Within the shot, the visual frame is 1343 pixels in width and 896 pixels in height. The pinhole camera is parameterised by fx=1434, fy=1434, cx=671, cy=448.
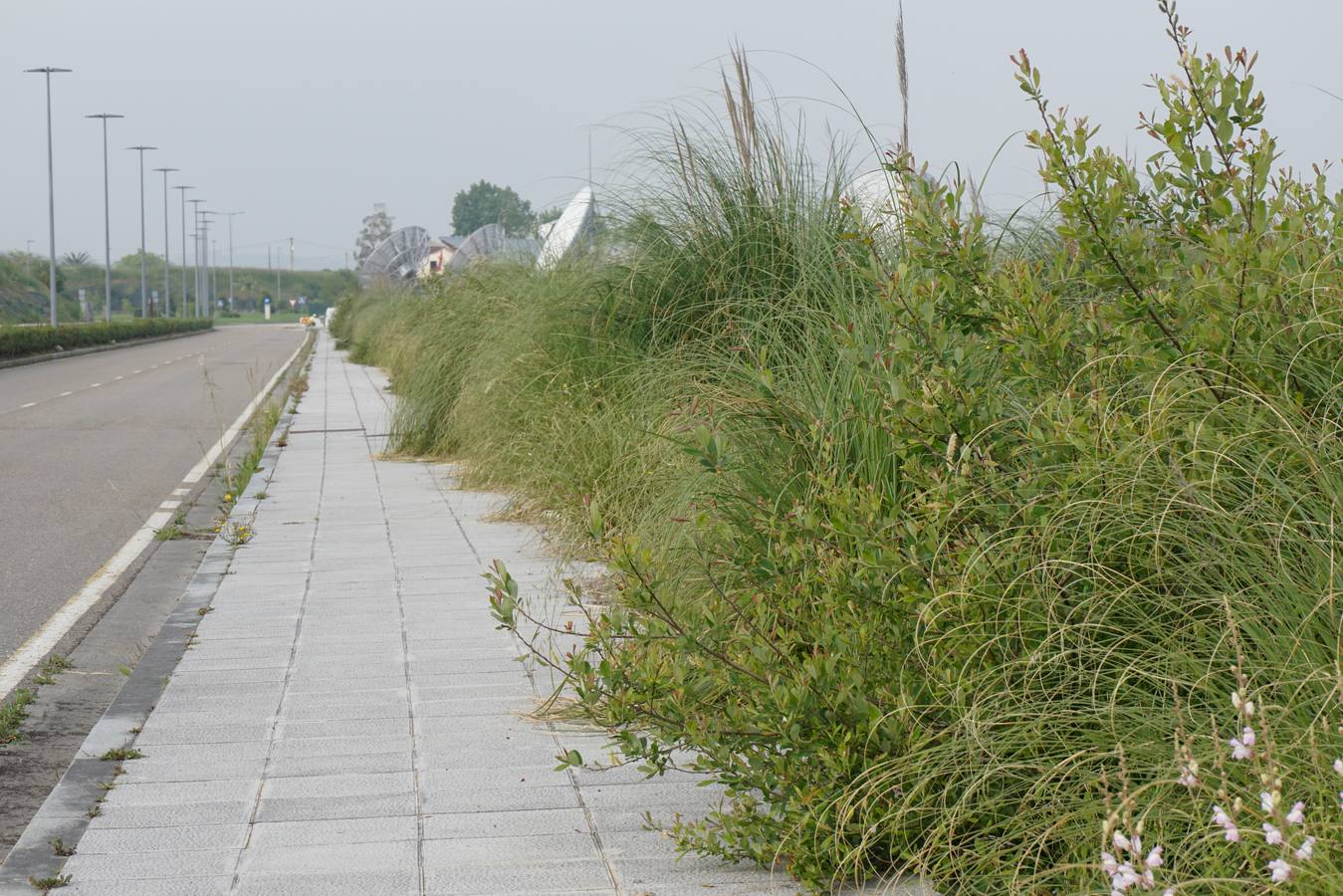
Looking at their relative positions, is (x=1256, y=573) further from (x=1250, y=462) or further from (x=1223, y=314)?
(x=1223, y=314)

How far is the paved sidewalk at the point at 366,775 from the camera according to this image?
3.35m

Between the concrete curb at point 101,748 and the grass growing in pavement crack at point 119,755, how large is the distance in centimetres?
2

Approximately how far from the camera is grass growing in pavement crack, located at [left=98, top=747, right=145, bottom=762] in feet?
14.0

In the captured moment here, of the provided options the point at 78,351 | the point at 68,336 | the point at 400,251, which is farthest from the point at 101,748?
the point at 400,251

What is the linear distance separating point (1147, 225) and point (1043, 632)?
145 centimetres

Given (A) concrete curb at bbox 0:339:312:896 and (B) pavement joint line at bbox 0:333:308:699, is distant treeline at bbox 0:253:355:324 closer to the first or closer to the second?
(B) pavement joint line at bbox 0:333:308:699

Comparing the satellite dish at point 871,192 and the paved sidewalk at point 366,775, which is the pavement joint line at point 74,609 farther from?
the satellite dish at point 871,192

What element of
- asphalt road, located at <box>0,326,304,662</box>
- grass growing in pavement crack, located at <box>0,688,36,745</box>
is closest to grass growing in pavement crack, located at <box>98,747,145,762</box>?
grass growing in pavement crack, located at <box>0,688,36,745</box>

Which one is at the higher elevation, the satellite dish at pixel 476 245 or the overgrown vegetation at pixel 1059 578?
the satellite dish at pixel 476 245

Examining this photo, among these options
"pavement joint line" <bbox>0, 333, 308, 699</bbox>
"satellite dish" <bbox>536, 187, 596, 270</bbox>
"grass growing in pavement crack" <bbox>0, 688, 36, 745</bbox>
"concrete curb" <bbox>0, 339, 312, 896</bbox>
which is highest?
"satellite dish" <bbox>536, 187, 596, 270</bbox>

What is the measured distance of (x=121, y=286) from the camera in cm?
15800

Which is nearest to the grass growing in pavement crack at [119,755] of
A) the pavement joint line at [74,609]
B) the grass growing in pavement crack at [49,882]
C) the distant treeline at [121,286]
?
the grass growing in pavement crack at [49,882]

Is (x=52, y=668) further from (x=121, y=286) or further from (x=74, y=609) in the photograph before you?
(x=121, y=286)

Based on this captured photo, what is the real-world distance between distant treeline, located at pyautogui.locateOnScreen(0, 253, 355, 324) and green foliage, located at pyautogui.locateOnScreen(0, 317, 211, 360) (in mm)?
12473
